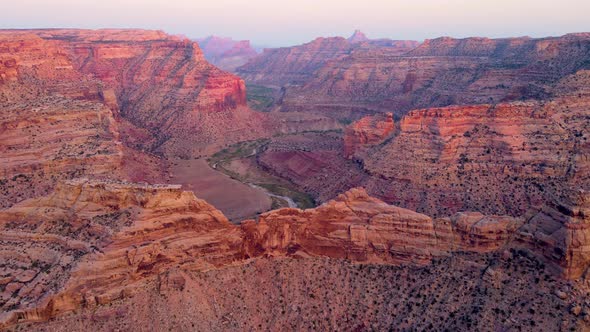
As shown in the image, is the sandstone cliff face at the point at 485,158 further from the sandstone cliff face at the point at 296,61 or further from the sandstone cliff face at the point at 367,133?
the sandstone cliff face at the point at 296,61

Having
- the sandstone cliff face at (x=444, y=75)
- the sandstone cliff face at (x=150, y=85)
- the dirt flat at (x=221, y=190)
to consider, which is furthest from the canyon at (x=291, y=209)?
the sandstone cliff face at (x=444, y=75)

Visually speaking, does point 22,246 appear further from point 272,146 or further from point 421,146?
point 272,146

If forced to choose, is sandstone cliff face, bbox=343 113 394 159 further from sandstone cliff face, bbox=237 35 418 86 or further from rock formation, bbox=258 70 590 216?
sandstone cliff face, bbox=237 35 418 86

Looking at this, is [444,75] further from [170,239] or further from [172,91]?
[170,239]

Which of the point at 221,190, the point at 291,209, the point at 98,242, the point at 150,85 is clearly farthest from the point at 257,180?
the point at 150,85

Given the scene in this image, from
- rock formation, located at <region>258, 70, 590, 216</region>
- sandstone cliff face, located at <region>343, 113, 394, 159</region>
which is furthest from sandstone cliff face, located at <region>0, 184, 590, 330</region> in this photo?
sandstone cliff face, located at <region>343, 113, 394, 159</region>

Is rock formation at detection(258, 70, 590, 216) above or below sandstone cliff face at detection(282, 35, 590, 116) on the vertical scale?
below

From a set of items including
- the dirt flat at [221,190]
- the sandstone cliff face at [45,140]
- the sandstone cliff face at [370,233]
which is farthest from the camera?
the dirt flat at [221,190]
